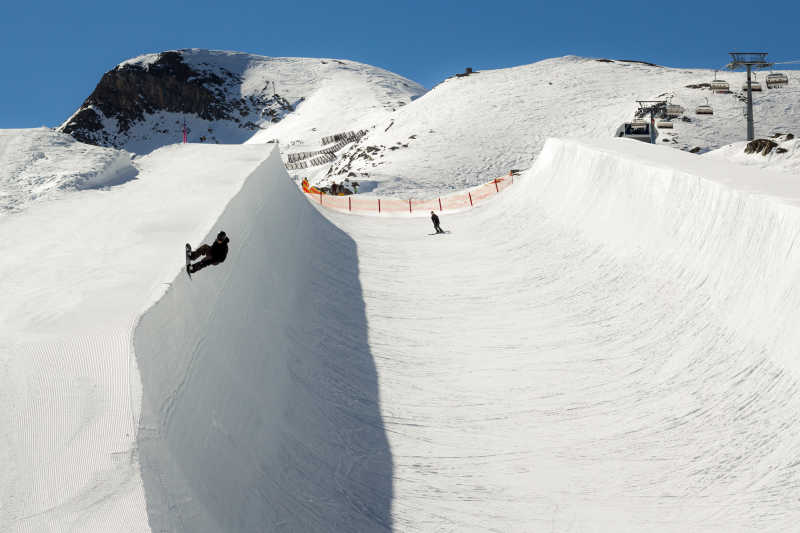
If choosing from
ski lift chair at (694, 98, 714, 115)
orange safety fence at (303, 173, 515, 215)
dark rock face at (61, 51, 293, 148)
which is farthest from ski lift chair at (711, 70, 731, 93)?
dark rock face at (61, 51, 293, 148)

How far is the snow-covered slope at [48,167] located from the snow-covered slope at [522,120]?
22011 millimetres

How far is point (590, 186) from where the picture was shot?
22141mm

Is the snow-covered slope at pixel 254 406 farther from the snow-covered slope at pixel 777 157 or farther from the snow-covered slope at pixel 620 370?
the snow-covered slope at pixel 777 157

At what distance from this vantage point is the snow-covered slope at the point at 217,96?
12955cm

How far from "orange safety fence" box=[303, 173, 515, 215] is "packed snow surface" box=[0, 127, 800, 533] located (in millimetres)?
16359

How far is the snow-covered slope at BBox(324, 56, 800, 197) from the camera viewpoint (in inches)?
1976

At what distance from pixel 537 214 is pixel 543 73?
5458 cm

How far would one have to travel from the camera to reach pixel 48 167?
20297 mm

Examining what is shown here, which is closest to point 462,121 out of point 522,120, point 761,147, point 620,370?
point 522,120

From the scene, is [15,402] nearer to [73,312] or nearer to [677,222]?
[73,312]

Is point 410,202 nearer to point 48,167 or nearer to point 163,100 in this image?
point 48,167

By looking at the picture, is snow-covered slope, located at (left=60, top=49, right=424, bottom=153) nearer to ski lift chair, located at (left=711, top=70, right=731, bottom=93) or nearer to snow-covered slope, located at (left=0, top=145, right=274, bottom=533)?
ski lift chair, located at (left=711, top=70, right=731, bottom=93)

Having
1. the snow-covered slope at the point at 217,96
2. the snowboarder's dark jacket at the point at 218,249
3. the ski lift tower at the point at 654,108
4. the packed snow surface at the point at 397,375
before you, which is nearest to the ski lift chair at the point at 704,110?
the ski lift tower at the point at 654,108

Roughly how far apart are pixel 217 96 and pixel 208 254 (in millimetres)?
148214
